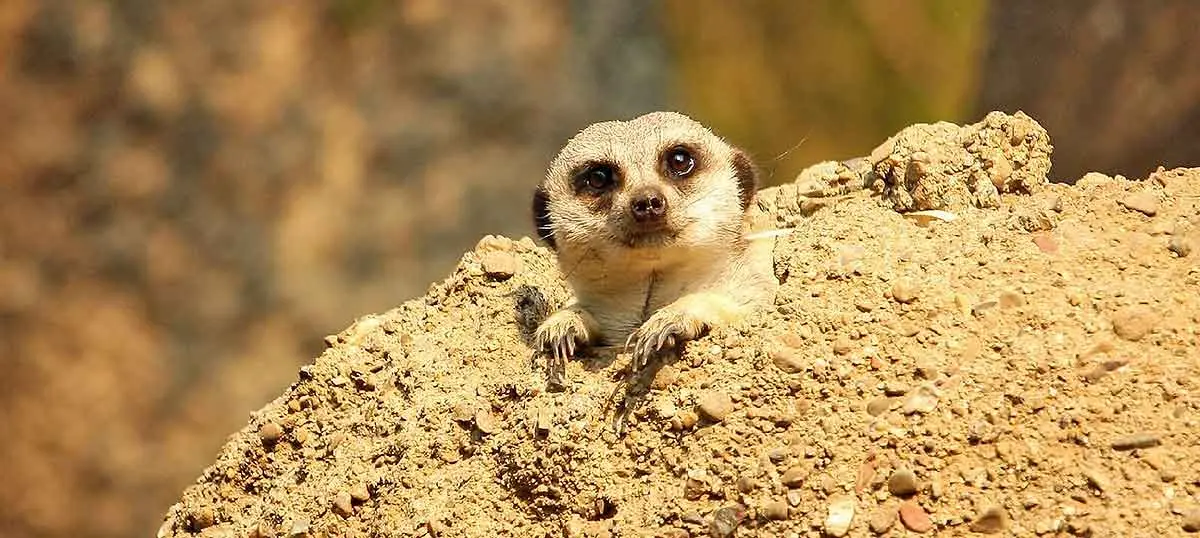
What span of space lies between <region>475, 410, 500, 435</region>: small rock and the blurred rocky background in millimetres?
2980

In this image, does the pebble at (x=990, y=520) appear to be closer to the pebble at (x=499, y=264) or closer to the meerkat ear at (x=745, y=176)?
the meerkat ear at (x=745, y=176)

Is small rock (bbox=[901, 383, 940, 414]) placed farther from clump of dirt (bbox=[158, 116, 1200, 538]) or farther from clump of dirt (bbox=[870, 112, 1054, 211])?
clump of dirt (bbox=[870, 112, 1054, 211])

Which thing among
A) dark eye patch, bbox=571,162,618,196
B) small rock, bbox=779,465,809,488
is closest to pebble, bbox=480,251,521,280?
dark eye patch, bbox=571,162,618,196

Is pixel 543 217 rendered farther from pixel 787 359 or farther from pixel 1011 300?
pixel 1011 300

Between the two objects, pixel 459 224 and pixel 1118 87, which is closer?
pixel 1118 87

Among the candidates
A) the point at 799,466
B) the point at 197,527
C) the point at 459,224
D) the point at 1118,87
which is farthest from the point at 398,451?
the point at 1118,87

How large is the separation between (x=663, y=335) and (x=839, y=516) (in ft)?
1.94

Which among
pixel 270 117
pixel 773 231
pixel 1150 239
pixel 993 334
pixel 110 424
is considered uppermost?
pixel 270 117

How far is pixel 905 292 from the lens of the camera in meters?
2.68

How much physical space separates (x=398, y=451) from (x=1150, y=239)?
172cm

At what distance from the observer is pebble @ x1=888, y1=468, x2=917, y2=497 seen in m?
2.38

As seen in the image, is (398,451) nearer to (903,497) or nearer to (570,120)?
(903,497)

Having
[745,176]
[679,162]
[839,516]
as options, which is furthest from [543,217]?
[839,516]

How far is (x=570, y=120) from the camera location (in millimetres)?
6207
